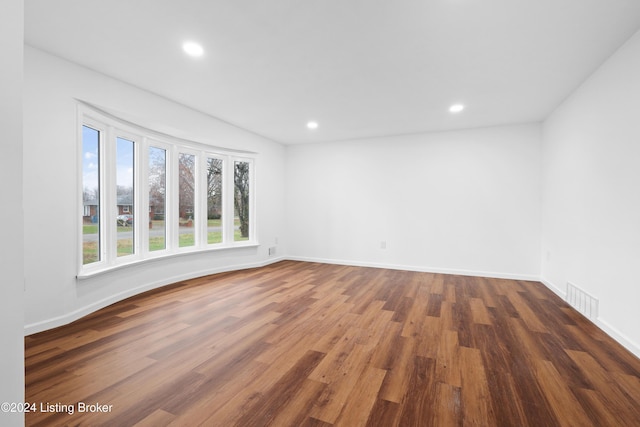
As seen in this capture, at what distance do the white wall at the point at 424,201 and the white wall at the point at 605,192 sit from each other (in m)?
0.80

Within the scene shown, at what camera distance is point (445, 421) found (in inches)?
58.7

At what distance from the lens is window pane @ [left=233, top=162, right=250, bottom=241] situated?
5.32 meters

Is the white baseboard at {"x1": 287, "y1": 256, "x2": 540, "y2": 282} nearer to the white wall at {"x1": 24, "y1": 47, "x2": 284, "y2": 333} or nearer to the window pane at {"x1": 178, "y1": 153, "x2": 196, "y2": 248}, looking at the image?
the window pane at {"x1": 178, "y1": 153, "x2": 196, "y2": 248}

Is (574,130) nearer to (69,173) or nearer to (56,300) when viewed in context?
(69,173)

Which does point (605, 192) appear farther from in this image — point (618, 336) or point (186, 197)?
point (186, 197)

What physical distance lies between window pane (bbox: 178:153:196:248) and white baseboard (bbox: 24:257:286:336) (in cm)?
54

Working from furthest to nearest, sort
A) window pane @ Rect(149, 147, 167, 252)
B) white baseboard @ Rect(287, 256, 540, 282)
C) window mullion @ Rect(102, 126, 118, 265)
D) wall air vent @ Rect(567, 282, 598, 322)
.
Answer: white baseboard @ Rect(287, 256, 540, 282), window pane @ Rect(149, 147, 167, 252), window mullion @ Rect(102, 126, 118, 265), wall air vent @ Rect(567, 282, 598, 322)

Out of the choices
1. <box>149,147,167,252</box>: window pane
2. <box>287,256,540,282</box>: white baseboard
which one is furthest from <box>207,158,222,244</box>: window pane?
<box>287,256,540,282</box>: white baseboard

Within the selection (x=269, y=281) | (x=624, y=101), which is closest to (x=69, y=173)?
(x=269, y=281)

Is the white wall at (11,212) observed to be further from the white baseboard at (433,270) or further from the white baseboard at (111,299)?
the white baseboard at (433,270)

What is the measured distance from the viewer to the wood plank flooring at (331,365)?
155 centimetres

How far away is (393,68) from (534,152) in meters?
3.33

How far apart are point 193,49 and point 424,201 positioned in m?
4.28

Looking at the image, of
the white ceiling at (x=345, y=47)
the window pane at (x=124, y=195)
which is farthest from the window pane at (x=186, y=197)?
the white ceiling at (x=345, y=47)
